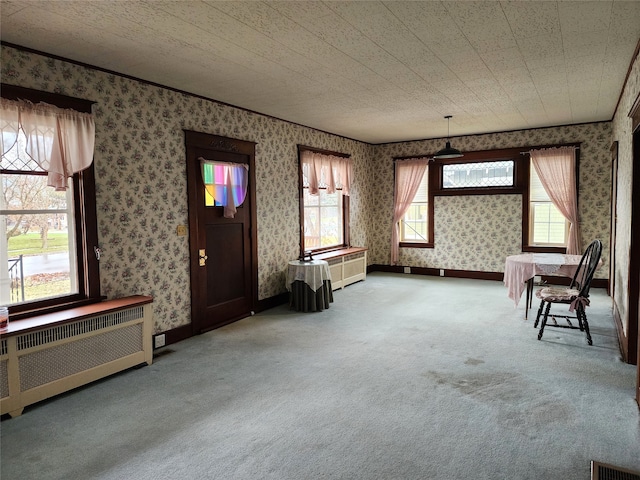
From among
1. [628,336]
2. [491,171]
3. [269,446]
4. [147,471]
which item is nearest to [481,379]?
[628,336]

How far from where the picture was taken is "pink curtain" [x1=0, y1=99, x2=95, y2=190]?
316 centimetres

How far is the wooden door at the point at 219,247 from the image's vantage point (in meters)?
4.73

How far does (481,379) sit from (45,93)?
416 cm

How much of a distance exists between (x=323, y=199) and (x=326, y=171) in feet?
1.67

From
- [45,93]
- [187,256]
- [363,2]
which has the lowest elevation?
[187,256]

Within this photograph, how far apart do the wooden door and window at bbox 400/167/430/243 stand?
4.04m

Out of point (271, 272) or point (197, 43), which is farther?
point (271, 272)

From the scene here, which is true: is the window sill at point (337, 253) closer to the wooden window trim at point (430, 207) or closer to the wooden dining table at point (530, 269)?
the wooden window trim at point (430, 207)

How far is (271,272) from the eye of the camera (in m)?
5.99

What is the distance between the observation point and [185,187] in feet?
15.2

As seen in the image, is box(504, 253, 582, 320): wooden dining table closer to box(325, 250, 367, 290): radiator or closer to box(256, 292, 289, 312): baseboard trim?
box(325, 250, 367, 290): radiator

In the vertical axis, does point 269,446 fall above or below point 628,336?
below

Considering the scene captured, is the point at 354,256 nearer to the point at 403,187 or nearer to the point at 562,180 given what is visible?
the point at 403,187

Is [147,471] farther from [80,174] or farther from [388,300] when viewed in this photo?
[388,300]
